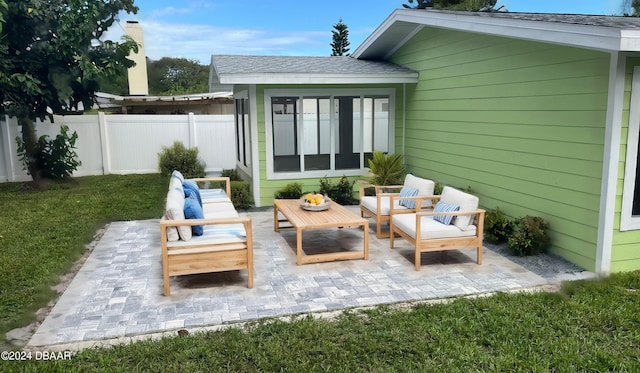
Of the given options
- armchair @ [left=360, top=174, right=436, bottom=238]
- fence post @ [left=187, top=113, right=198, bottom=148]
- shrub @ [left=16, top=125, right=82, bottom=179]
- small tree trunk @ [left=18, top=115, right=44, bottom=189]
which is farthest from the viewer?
fence post @ [left=187, top=113, right=198, bottom=148]

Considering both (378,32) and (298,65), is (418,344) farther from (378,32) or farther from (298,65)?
(378,32)

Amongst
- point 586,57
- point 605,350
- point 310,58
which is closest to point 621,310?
point 605,350

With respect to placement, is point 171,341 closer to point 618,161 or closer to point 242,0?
point 618,161

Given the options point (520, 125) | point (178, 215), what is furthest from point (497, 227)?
Result: point (178, 215)

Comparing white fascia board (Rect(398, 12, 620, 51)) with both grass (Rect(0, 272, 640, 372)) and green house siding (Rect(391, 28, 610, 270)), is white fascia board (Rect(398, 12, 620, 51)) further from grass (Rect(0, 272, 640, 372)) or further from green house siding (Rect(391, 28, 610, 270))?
grass (Rect(0, 272, 640, 372))

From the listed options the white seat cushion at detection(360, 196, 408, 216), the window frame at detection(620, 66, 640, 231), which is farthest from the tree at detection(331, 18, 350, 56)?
the window frame at detection(620, 66, 640, 231)

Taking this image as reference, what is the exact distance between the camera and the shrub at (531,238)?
219 inches

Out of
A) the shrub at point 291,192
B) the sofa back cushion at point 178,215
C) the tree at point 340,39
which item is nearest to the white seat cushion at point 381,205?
the shrub at point 291,192

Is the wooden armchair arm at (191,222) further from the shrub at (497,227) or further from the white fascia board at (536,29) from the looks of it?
the white fascia board at (536,29)

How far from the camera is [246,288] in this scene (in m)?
4.74

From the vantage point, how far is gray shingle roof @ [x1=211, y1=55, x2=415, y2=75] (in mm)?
8195

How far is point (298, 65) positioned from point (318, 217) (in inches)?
157

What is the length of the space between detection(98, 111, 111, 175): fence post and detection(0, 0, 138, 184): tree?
6.92 ft

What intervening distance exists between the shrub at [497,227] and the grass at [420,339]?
1.47 m
